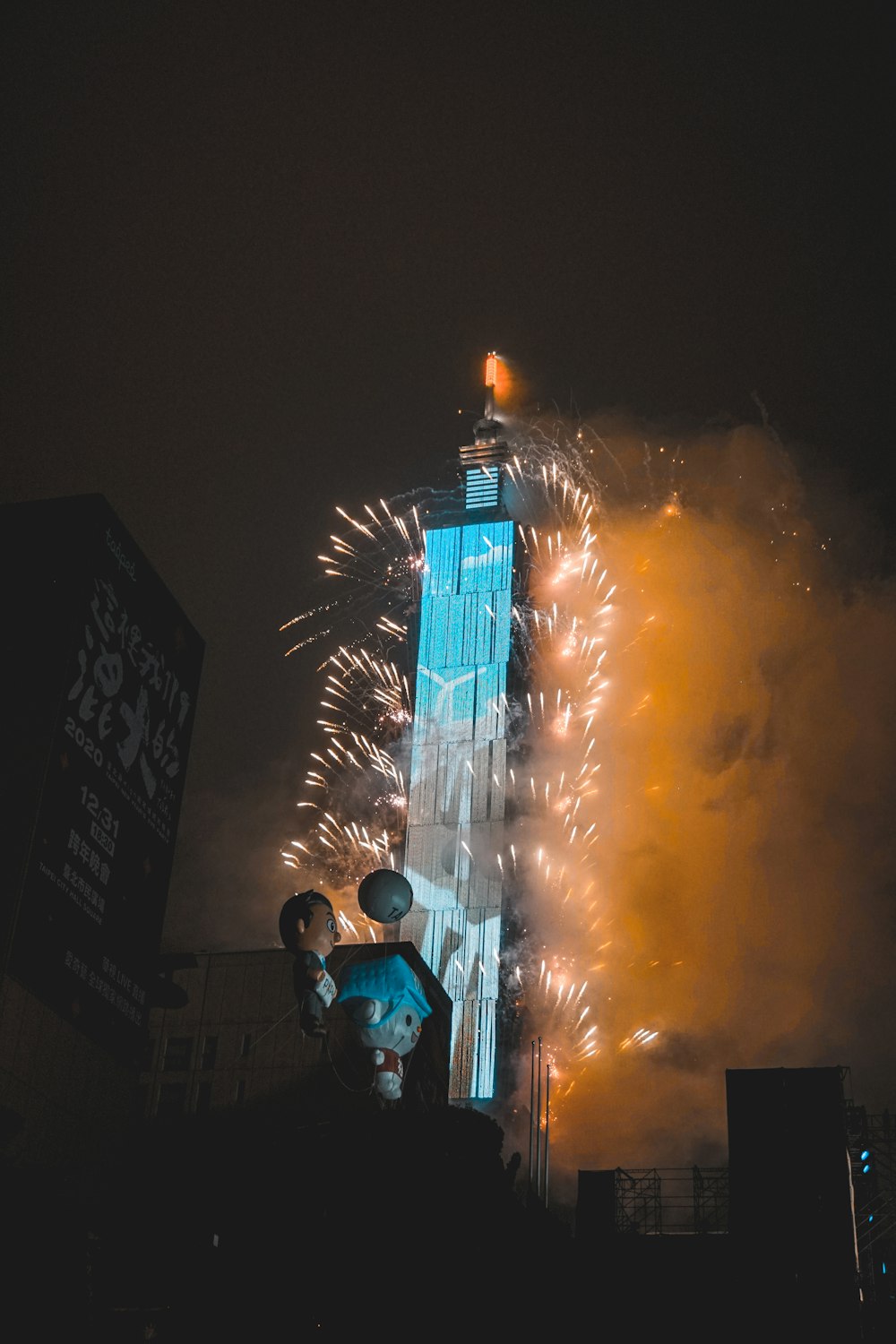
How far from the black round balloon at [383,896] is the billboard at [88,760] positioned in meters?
5.11

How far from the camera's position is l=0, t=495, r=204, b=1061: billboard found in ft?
85.7

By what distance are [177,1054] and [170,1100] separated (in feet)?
4.90

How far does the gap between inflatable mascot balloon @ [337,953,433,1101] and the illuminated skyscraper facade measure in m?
35.9

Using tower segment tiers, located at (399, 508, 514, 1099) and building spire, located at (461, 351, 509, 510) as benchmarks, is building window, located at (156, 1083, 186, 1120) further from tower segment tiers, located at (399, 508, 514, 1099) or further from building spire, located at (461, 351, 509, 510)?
building spire, located at (461, 351, 509, 510)

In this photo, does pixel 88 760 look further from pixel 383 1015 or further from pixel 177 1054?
pixel 177 1054

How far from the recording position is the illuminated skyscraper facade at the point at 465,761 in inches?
2709

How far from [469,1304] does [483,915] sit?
42319 millimetres

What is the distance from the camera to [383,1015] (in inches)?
1206

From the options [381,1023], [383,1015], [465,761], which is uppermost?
[465,761]

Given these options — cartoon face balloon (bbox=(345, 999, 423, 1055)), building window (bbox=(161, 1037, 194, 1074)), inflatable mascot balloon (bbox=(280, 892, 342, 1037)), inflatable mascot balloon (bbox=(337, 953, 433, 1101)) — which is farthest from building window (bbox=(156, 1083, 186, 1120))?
inflatable mascot balloon (bbox=(280, 892, 342, 1037))

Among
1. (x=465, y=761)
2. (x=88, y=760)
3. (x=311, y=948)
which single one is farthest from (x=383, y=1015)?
(x=465, y=761)

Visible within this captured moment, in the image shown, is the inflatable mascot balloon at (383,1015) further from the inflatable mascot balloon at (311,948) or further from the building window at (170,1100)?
the building window at (170,1100)

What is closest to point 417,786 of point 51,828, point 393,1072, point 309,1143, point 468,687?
point 468,687

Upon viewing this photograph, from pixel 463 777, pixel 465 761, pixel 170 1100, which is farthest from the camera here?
pixel 465 761
